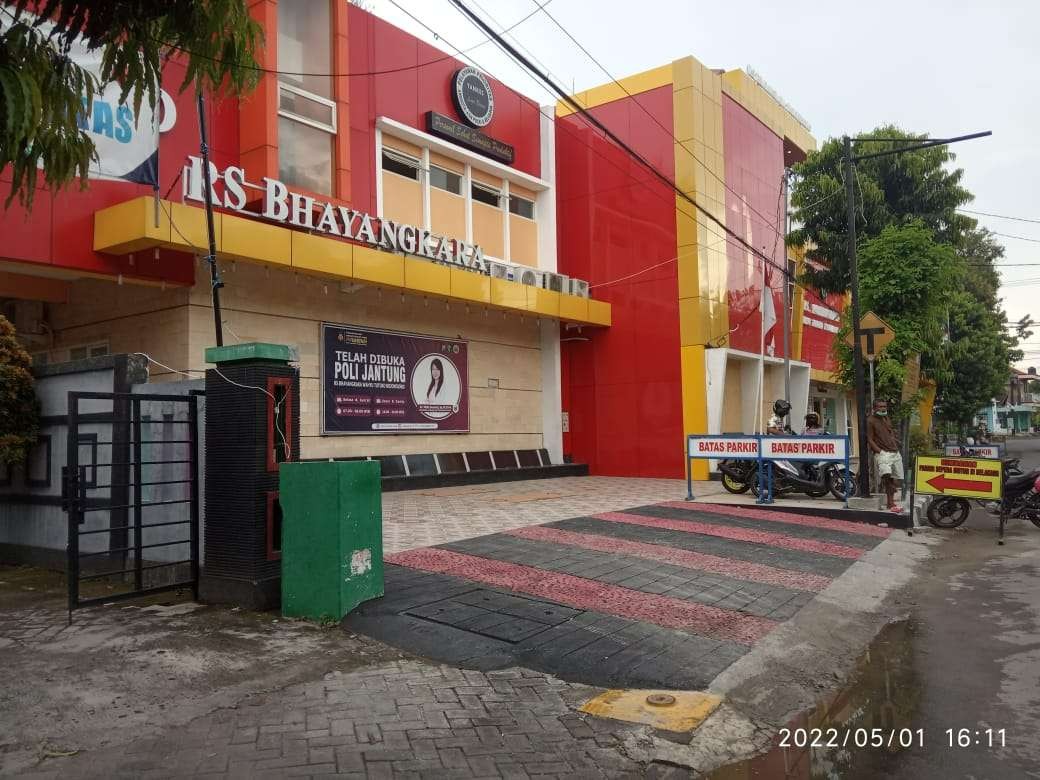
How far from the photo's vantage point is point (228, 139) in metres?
14.0

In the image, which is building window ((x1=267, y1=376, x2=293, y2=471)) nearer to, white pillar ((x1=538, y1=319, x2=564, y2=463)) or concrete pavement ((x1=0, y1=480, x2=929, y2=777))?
concrete pavement ((x1=0, y1=480, x2=929, y2=777))

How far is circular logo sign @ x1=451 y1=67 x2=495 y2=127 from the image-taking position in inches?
722

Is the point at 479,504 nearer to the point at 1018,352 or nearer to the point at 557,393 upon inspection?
the point at 557,393

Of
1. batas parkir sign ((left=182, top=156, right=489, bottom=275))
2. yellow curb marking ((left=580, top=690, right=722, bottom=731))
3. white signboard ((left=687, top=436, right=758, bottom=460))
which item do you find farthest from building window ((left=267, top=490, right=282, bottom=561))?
white signboard ((left=687, top=436, right=758, bottom=460))

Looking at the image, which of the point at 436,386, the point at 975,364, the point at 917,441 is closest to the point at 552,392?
the point at 436,386

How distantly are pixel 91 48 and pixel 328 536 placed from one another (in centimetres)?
374

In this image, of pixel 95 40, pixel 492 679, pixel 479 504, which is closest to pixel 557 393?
pixel 479 504

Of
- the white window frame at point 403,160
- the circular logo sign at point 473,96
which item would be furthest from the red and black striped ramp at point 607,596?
the circular logo sign at point 473,96

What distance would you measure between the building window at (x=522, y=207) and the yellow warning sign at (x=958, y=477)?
12481 mm

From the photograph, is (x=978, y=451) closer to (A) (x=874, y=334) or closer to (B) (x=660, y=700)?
(A) (x=874, y=334)

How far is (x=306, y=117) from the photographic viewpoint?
48.9 feet

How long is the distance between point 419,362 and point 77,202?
747 centimetres

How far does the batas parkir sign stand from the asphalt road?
1083cm

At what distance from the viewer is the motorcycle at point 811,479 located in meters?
13.2
